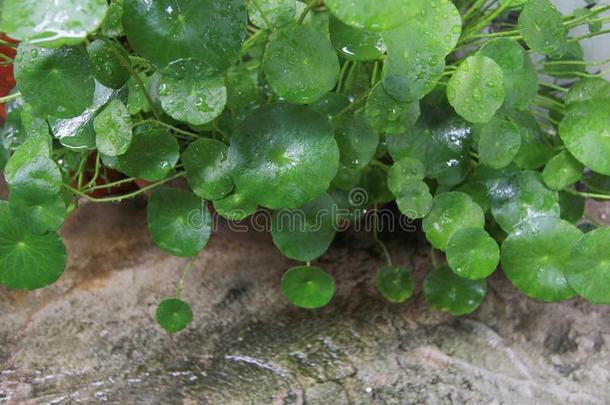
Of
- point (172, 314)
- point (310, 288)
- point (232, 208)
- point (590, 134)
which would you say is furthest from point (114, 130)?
point (590, 134)

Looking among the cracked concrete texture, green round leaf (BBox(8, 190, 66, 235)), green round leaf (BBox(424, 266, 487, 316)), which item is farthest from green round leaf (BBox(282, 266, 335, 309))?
green round leaf (BBox(8, 190, 66, 235))

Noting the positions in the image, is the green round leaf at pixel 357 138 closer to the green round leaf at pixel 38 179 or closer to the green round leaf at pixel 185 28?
the green round leaf at pixel 185 28

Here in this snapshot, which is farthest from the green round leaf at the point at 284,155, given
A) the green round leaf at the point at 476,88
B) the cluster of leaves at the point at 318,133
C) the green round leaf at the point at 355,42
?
the green round leaf at the point at 476,88

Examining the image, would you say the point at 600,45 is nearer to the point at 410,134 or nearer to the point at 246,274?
the point at 410,134

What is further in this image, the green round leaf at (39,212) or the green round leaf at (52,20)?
the green round leaf at (39,212)

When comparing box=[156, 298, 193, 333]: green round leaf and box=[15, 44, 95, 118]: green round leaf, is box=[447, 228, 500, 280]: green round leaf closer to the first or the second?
box=[156, 298, 193, 333]: green round leaf

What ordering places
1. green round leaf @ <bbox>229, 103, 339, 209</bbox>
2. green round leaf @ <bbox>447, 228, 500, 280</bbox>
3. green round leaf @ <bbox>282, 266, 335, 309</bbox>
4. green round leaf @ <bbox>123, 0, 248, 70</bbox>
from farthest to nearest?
green round leaf @ <bbox>282, 266, 335, 309</bbox>, green round leaf @ <bbox>447, 228, 500, 280</bbox>, green round leaf @ <bbox>229, 103, 339, 209</bbox>, green round leaf @ <bbox>123, 0, 248, 70</bbox>
